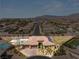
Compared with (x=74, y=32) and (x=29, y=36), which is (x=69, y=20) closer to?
(x=74, y=32)

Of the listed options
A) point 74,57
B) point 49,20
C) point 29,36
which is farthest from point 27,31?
point 74,57

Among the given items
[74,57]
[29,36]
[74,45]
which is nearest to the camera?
[74,57]

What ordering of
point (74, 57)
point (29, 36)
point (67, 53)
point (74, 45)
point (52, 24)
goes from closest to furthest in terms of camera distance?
point (74, 57), point (67, 53), point (74, 45), point (29, 36), point (52, 24)

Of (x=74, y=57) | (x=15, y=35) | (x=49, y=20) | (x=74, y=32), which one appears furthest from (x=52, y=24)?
(x=74, y=57)

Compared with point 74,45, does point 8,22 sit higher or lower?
higher

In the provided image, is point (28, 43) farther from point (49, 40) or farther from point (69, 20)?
point (69, 20)

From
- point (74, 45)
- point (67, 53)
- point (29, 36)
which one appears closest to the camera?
point (67, 53)

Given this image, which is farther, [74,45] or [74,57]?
[74,45]

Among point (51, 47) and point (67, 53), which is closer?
point (67, 53)

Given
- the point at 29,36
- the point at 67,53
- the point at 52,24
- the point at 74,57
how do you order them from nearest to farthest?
the point at 74,57 < the point at 67,53 < the point at 29,36 < the point at 52,24
